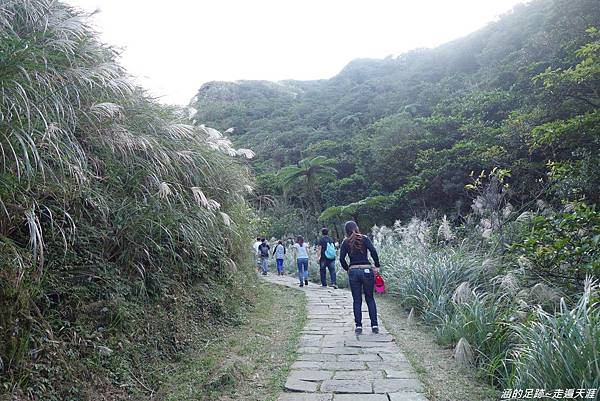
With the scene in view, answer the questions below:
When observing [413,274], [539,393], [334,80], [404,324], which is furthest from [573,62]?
[334,80]

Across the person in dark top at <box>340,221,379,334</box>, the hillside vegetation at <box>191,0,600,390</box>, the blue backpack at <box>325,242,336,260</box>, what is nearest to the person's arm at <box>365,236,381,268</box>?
the person in dark top at <box>340,221,379,334</box>

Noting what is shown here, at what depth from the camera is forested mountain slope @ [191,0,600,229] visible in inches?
534

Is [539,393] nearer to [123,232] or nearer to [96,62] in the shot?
[123,232]

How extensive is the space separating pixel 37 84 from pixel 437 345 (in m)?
5.32

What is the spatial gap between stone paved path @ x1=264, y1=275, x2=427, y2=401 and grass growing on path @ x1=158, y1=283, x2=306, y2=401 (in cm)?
19

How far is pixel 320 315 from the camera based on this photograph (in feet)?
23.6

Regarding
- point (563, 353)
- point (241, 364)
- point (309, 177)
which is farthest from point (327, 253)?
point (309, 177)

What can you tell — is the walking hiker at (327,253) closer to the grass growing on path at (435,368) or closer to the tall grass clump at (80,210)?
the grass growing on path at (435,368)

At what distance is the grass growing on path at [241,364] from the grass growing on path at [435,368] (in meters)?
1.37

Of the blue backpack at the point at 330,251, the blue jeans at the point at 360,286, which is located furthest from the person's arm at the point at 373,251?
the blue backpack at the point at 330,251

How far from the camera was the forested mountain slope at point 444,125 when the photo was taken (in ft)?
44.5

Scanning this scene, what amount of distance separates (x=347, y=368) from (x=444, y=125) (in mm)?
21574

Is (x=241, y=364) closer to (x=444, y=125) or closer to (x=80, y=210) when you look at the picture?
(x=80, y=210)

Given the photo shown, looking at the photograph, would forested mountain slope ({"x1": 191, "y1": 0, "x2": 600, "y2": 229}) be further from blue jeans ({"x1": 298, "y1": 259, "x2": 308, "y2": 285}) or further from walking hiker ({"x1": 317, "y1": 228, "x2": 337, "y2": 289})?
blue jeans ({"x1": 298, "y1": 259, "x2": 308, "y2": 285})
